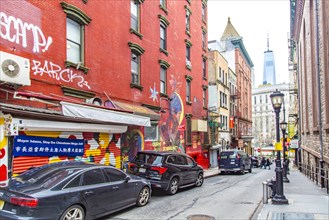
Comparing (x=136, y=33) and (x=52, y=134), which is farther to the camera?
(x=136, y=33)

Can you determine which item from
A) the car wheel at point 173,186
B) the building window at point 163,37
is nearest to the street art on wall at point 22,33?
the car wheel at point 173,186

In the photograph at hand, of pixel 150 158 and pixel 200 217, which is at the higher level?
pixel 150 158

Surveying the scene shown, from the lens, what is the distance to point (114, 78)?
594 inches

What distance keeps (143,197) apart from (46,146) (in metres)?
3.83

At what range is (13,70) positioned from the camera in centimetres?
895

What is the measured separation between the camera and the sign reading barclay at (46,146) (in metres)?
9.85

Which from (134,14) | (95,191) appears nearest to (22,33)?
(95,191)

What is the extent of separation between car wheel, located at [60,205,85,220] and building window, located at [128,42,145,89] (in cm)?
999

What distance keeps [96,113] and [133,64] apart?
21.7 ft

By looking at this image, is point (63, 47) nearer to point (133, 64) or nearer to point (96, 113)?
point (96, 113)

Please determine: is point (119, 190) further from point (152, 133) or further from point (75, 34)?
point (152, 133)

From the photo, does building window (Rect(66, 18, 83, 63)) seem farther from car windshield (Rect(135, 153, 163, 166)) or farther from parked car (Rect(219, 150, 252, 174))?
parked car (Rect(219, 150, 252, 174))

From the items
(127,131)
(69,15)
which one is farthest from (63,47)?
(127,131)

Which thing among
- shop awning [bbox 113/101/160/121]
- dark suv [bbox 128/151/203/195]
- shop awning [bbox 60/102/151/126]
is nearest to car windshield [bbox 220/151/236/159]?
shop awning [bbox 113/101/160/121]
